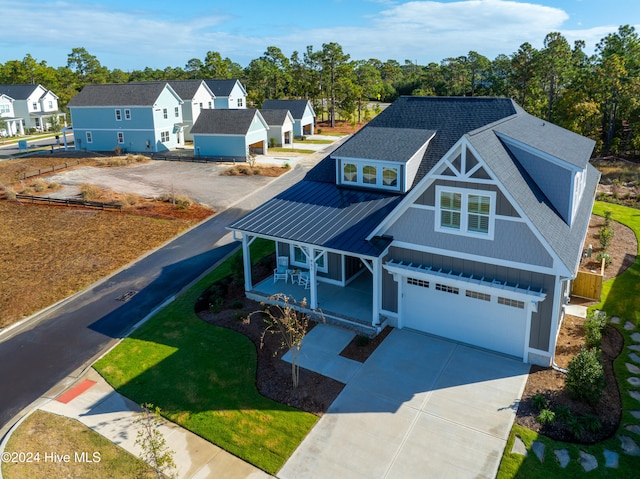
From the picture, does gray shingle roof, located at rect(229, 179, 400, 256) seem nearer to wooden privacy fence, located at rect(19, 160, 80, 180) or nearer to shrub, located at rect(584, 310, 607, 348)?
shrub, located at rect(584, 310, 607, 348)

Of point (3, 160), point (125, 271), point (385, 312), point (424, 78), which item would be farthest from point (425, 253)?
point (424, 78)

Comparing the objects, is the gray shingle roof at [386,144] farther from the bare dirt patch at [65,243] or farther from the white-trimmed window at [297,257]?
the bare dirt patch at [65,243]

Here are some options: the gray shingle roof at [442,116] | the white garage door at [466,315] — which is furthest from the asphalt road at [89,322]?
the gray shingle roof at [442,116]

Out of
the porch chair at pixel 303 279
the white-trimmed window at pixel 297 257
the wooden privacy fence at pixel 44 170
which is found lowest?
the porch chair at pixel 303 279

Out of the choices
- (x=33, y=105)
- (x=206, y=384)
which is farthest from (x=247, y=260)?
(x=33, y=105)

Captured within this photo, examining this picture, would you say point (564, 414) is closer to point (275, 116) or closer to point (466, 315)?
point (466, 315)

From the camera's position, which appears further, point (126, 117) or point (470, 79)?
point (470, 79)

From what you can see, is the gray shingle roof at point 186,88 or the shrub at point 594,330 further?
the gray shingle roof at point 186,88

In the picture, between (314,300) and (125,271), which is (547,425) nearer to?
(314,300)
